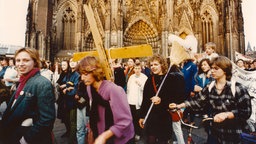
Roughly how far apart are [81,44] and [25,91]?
18.7 meters

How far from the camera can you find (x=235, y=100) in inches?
89.4

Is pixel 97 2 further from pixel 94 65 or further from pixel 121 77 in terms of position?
pixel 94 65

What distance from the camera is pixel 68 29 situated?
21.4m

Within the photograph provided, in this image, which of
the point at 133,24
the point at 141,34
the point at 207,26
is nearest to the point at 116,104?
the point at 133,24

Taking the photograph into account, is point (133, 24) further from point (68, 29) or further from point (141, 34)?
point (68, 29)

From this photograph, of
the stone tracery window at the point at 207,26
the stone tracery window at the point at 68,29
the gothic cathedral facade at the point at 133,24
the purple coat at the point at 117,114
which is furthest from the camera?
the stone tracery window at the point at 207,26

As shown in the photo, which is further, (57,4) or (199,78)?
(57,4)

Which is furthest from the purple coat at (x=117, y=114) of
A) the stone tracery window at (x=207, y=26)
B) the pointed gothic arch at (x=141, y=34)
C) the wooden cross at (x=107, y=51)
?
the stone tracery window at (x=207, y=26)

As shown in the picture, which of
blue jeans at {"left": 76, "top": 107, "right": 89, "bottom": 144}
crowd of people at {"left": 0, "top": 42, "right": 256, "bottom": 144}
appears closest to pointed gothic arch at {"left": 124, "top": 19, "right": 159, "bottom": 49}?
blue jeans at {"left": 76, "top": 107, "right": 89, "bottom": 144}

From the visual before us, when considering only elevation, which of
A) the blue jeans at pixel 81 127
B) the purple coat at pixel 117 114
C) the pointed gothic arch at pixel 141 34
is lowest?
the blue jeans at pixel 81 127

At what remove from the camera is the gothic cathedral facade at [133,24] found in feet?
64.5

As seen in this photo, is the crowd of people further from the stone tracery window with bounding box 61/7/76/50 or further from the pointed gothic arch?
the stone tracery window with bounding box 61/7/76/50

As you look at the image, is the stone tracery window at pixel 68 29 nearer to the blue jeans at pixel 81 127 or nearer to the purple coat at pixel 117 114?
the blue jeans at pixel 81 127

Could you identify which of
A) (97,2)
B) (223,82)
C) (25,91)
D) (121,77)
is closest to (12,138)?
(25,91)
